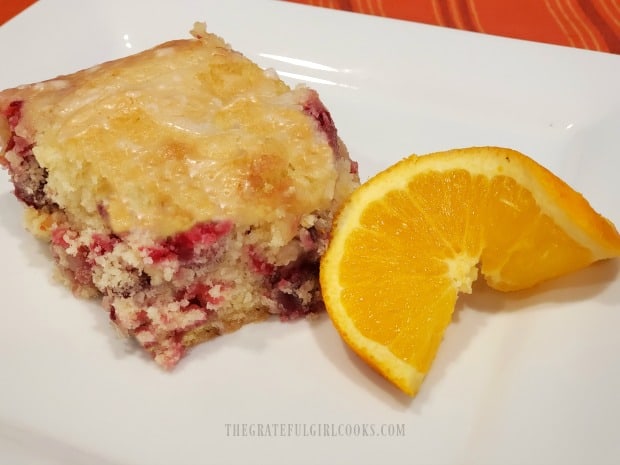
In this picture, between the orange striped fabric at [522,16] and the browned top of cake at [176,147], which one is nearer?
the browned top of cake at [176,147]

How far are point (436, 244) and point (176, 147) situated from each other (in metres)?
0.76

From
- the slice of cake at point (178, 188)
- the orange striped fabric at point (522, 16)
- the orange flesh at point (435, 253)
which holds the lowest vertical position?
the orange striped fabric at point (522, 16)

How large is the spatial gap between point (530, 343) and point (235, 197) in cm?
90

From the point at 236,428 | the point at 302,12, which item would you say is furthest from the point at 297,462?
the point at 302,12

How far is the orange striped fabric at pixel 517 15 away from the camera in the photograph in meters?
3.00

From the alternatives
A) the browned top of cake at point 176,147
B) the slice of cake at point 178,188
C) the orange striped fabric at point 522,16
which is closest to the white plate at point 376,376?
the slice of cake at point 178,188

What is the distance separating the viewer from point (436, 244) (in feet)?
5.83

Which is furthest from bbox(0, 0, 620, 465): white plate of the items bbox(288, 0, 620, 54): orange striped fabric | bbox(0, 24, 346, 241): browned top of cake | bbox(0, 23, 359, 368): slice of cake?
bbox(288, 0, 620, 54): orange striped fabric

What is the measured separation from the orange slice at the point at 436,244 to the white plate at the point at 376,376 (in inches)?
4.6

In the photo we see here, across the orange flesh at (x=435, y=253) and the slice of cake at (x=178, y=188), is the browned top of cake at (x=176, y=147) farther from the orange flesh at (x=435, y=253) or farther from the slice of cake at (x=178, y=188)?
the orange flesh at (x=435, y=253)

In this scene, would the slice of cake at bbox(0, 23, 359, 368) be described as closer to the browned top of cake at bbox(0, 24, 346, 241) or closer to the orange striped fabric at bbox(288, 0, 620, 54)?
the browned top of cake at bbox(0, 24, 346, 241)

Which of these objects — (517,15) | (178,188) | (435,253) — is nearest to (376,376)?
(435,253)

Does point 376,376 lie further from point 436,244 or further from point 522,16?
point 522,16

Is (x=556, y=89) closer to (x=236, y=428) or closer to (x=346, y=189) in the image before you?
(x=346, y=189)
